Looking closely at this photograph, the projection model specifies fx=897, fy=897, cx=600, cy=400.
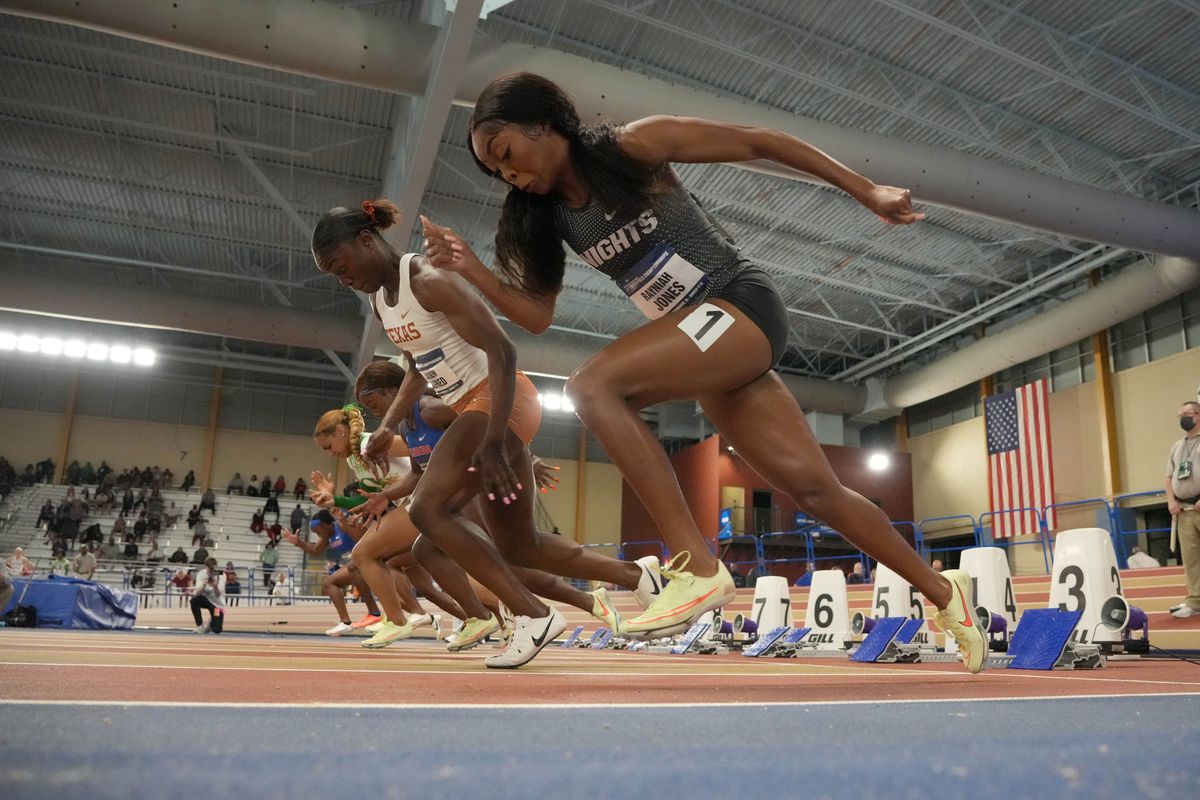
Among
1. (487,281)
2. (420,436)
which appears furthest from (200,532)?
(487,281)

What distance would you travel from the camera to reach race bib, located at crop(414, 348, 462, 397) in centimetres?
314

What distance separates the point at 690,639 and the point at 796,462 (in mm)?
3221

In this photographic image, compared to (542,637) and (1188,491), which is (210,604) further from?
(1188,491)

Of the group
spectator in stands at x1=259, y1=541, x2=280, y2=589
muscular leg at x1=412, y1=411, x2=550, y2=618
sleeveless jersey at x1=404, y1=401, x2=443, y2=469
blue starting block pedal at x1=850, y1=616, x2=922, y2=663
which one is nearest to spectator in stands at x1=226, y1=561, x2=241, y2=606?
spectator in stands at x1=259, y1=541, x2=280, y2=589

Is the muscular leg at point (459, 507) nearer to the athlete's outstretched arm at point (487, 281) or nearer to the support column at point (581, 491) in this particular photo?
the athlete's outstretched arm at point (487, 281)

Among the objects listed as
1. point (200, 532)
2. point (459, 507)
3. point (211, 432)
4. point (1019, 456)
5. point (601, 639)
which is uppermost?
point (211, 432)

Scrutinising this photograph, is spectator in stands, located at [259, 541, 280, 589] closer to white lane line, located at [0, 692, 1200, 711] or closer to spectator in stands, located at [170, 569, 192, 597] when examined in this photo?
spectator in stands, located at [170, 569, 192, 597]

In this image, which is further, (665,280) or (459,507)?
(459,507)

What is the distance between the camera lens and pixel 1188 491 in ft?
19.6

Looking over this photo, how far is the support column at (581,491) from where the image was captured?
26141 mm

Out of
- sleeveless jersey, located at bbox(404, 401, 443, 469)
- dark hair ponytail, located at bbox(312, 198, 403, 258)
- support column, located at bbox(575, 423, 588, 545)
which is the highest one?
support column, located at bbox(575, 423, 588, 545)

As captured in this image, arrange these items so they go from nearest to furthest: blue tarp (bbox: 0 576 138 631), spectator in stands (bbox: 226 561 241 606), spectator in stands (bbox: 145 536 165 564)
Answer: blue tarp (bbox: 0 576 138 631) → spectator in stands (bbox: 226 561 241 606) → spectator in stands (bbox: 145 536 165 564)

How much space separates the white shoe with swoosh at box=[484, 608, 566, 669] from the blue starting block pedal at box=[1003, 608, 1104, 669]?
1.79 m

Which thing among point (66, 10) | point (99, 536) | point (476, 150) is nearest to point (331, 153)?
point (66, 10)
